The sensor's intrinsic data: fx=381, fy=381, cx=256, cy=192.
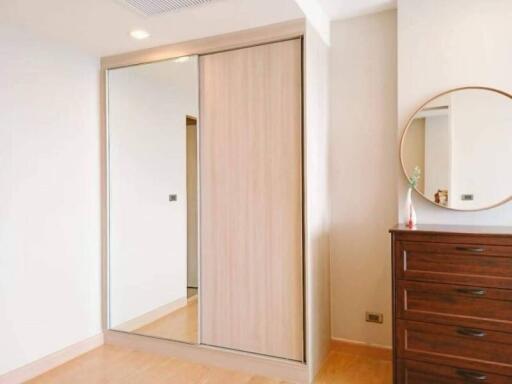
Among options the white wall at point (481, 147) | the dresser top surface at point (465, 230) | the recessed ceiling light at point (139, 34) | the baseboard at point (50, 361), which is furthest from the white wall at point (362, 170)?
the baseboard at point (50, 361)

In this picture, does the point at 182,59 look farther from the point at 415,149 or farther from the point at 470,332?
the point at 470,332

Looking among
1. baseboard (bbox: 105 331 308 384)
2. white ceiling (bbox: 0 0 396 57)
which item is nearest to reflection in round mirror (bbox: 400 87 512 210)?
white ceiling (bbox: 0 0 396 57)

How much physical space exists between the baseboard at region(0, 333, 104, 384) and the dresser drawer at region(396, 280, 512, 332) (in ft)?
7.64

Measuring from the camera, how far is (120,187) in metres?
3.11

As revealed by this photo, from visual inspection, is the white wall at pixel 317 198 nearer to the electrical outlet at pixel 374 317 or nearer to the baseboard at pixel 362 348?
the baseboard at pixel 362 348

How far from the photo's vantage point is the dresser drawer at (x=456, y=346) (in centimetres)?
195

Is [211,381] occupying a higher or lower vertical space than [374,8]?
lower

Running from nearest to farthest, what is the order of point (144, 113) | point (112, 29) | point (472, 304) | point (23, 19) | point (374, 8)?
1. point (472, 304)
2. point (23, 19)
3. point (112, 29)
4. point (374, 8)
5. point (144, 113)

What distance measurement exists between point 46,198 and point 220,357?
1662 millimetres

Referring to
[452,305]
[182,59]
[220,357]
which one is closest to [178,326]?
[220,357]

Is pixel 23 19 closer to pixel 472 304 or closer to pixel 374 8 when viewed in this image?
pixel 374 8

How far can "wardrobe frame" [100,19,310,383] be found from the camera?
2471 millimetres

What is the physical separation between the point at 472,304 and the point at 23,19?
3111mm

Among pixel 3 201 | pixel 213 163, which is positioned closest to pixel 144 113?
pixel 213 163
